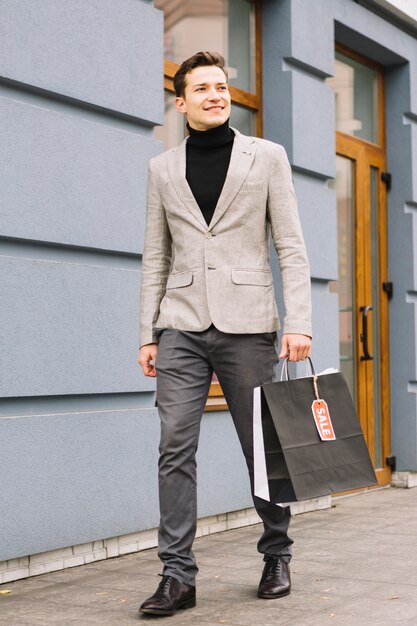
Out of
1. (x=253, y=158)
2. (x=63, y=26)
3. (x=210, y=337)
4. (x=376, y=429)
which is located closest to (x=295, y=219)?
(x=253, y=158)

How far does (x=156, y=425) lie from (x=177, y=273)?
61.4 inches

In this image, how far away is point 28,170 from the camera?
501cm

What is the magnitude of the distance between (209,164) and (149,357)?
2.65 ft

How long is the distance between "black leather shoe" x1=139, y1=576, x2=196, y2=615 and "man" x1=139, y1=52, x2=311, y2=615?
22mm

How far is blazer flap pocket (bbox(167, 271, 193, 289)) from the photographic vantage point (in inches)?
167

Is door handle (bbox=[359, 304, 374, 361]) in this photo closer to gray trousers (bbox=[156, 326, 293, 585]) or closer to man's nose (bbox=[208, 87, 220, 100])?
gray trousers (bbox=[156, 326, 293, 585])

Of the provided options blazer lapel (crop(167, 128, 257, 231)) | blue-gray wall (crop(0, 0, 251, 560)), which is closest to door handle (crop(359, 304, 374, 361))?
blue-gray wall (crop(0, 0, 251, 560))

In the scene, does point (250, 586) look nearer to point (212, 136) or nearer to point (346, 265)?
point (212, 136)

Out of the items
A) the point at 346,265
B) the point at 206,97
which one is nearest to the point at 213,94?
the point at 206,97

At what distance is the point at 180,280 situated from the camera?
4281 mm

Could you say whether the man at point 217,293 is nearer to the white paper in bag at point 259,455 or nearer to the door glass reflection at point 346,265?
the white paper in bag at point 259,455

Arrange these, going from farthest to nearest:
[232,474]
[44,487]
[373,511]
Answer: [373,511] → [232,474] → [44,487]

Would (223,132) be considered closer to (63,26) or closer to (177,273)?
(177,273)

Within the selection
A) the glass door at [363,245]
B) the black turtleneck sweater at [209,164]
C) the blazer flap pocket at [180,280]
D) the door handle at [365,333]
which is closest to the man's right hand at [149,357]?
the blazer flap pocket at [180,280]
